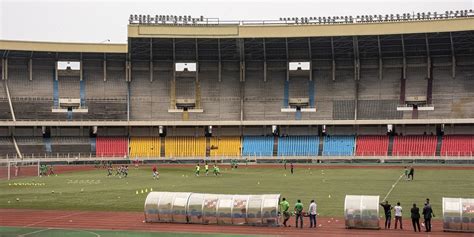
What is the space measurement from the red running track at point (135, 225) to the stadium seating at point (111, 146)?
168 ft

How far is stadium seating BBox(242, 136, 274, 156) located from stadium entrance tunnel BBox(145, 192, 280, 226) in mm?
55259

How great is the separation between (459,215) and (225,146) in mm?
61677

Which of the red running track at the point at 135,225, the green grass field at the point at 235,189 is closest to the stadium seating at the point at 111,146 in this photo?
the green grass field at the point at 235,189

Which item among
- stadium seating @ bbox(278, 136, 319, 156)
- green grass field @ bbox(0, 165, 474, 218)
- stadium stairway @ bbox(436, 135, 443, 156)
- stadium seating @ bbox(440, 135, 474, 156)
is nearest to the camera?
green grass field @ bbox(0, 165, 474, 218)

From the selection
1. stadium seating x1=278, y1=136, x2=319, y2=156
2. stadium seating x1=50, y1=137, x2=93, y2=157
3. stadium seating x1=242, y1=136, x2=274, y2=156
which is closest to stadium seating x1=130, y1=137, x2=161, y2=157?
stadium seating x1=50, y1=137, x2=93, y2=157

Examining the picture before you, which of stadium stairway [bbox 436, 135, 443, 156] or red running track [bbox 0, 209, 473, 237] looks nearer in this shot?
red running track [bbox 0, 209, 473, 237]

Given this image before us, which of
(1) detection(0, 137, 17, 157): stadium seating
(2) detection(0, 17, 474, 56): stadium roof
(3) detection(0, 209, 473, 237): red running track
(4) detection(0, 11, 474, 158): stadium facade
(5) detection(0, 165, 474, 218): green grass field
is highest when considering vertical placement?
(2) detection(0, 17, 474, 56): stadium roof

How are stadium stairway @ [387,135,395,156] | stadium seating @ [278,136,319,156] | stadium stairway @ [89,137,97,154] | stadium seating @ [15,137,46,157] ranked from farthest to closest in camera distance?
stadium stairway @ [89,137,97,154], stadium seating @ [278,136,319,156], stadium seating @ [15,137,46,157], stadium stairway @ [387,135,395,156]

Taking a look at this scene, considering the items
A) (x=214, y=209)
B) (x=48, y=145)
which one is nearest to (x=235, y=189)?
(x=214, y=209)

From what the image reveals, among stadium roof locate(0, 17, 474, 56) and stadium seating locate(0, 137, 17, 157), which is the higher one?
stadium roof locate(0, 17, 474, 56)

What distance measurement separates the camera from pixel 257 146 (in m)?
85.8

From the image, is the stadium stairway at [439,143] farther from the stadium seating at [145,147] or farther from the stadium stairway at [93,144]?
the stadium stairway at [93,144]

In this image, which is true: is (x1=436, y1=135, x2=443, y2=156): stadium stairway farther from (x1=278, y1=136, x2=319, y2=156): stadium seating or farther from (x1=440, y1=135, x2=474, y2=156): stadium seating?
(x1=278, y1=136, x2=319, y2=156): stadium seating

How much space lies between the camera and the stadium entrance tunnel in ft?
92.2
